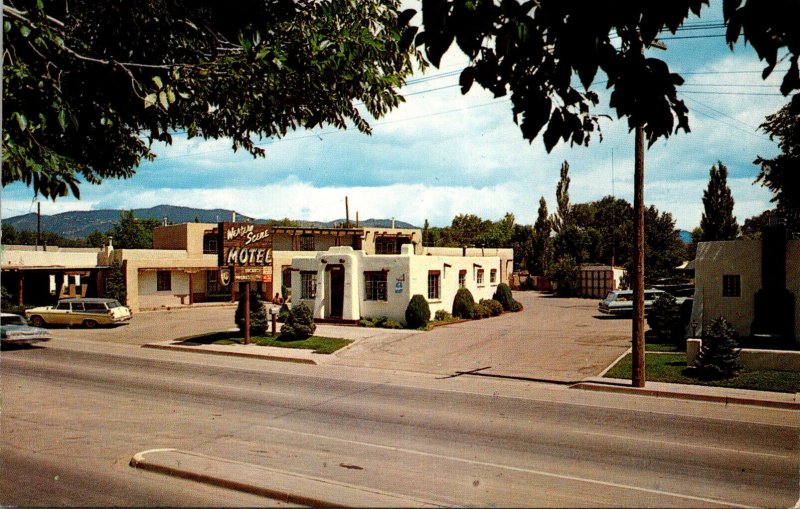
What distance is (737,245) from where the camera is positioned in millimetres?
22094

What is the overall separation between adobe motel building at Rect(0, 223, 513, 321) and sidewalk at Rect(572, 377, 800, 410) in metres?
14.5

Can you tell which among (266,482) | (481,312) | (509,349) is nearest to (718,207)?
(481,312)

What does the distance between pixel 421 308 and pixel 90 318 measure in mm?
18132

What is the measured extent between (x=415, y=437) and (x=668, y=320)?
15845 millimetres

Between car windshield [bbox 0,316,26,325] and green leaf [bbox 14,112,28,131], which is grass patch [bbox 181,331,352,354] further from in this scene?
green leaf [bbox 14,112,28,131]

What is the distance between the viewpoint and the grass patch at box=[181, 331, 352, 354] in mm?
23641

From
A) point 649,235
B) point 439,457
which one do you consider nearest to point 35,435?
point 439,457

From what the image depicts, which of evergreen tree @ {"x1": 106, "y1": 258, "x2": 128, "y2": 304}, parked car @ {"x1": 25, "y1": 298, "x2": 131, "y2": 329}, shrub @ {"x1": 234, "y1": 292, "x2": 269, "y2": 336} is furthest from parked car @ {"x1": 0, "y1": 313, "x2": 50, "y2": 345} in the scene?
evergreen tree @ {"x1": 106, "y1": 258, "x2": 128, "y2": 304}

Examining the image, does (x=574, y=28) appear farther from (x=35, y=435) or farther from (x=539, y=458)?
(x=35, y=435)

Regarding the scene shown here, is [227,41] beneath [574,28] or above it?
above

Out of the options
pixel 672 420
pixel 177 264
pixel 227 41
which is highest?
pixel 227 41

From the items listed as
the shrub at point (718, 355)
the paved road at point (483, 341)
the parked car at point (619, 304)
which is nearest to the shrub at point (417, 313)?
the paved road at point (483, 341)

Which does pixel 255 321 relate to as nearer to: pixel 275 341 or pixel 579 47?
pixel 275 341

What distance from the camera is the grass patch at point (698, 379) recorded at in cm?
1543
